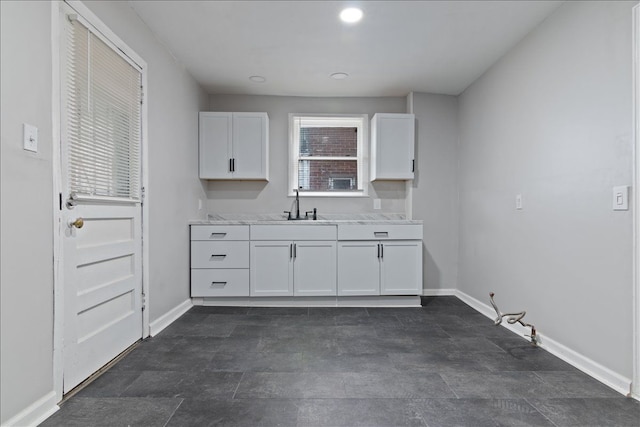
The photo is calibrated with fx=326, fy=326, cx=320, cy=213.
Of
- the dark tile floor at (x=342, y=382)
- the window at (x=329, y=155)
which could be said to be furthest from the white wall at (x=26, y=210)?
the window at (x=329, y=155)

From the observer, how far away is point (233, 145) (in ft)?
12.2

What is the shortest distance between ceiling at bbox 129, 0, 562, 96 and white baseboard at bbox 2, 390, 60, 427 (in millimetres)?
2433

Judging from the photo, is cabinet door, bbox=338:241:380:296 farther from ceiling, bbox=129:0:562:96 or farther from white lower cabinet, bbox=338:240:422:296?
ceiling, bbox=129:0:562:96

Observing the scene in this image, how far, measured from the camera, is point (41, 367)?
1.51m

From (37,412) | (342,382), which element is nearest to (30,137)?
(37,412)

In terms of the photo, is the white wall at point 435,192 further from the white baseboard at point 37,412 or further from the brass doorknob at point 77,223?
the white baseboard at point 37,412

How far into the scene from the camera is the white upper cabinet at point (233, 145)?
145 inches

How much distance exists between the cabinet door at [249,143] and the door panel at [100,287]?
1.52 meters

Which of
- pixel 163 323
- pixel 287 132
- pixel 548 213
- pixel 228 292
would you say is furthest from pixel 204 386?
A: pixel 287 132

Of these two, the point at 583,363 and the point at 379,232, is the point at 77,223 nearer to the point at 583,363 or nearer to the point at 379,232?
the point at 379,232

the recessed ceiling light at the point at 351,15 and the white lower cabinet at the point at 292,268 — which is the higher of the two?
the recessed ceiling light at the point at 351,15

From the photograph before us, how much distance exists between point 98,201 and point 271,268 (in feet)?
5.91

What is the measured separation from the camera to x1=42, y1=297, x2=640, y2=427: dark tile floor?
5.05 ft

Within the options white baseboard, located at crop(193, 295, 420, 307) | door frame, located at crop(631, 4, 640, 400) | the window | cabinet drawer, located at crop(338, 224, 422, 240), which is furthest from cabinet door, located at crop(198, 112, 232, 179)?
door frame, located at crop(631, 4, 640, 400)
